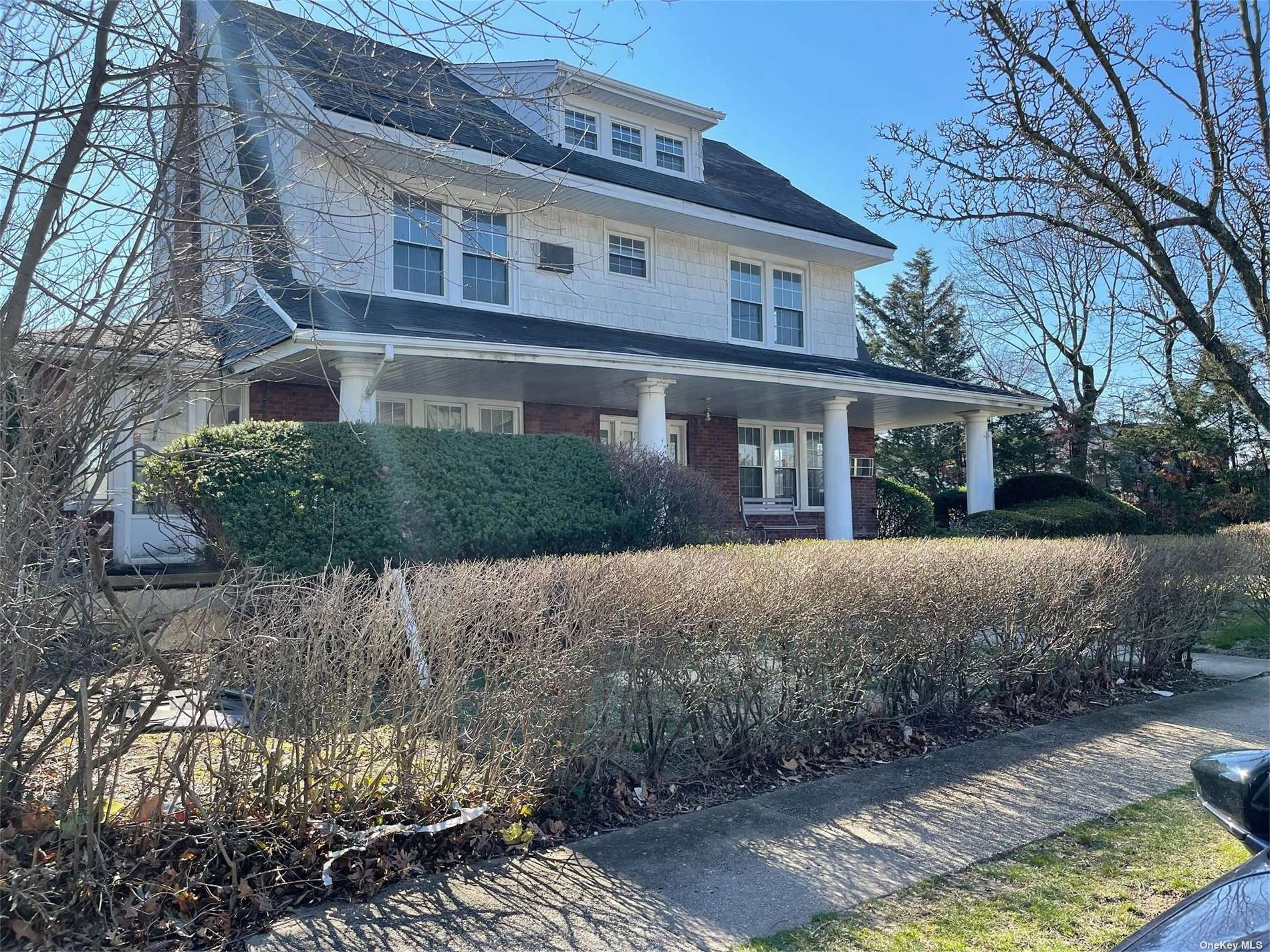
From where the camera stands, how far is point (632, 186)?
1488 centimetres

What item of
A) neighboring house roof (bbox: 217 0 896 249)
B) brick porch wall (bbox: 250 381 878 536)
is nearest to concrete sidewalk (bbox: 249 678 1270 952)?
neighboring house roof (bbox: 217 0 896 249)

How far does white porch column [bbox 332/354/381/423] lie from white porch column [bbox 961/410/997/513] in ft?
41.2

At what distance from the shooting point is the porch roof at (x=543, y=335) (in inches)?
426

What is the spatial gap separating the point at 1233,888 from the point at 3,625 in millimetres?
3789

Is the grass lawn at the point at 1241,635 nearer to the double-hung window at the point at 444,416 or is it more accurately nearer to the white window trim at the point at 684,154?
the double-hung window at the point at 444,416

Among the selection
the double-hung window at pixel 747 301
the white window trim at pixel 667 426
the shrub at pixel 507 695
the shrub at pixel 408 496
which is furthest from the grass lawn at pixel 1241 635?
the double-hung window at pixel 747 301

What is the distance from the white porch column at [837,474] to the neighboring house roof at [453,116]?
12.3ft

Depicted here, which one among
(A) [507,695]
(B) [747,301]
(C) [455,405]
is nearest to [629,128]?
(B) [747,301]

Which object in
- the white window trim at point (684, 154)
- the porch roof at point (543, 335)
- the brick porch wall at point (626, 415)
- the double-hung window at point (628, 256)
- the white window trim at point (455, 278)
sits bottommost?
the brick porch wall at point (626, 415)

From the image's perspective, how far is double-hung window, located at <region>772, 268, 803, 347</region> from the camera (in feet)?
59.1

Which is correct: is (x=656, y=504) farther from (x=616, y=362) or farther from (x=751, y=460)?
(x=751, y=460)

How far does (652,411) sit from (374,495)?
5868 mm

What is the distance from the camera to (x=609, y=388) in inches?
570

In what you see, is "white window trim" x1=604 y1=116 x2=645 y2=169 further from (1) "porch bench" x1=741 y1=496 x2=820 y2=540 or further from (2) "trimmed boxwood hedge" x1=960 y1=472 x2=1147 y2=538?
(2) "trimmed boxwood hedge" x1=960 y1=472 x2=1147 y2=538
